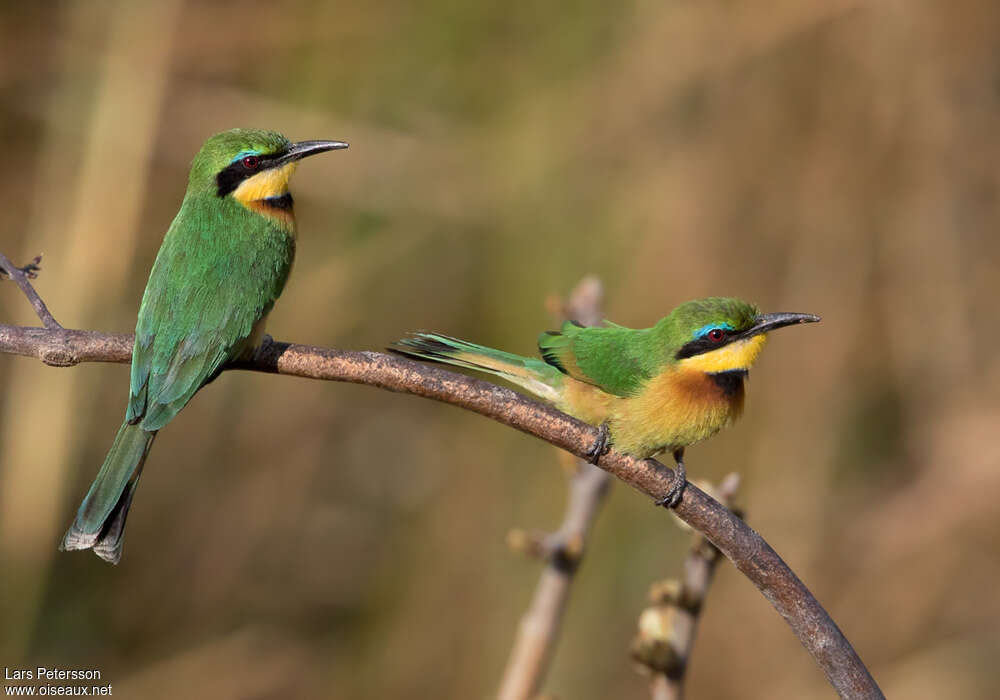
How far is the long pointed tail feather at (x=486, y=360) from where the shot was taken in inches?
110

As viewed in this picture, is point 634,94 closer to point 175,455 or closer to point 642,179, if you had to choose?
point 642,179

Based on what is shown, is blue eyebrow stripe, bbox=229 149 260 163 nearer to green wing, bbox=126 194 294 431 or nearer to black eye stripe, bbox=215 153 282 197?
black eye stripe, bbox=215 153 282 197

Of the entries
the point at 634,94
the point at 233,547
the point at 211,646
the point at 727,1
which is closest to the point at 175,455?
the point at 233,547

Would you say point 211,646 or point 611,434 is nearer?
point 611,434

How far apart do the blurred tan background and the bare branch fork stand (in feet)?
6.68

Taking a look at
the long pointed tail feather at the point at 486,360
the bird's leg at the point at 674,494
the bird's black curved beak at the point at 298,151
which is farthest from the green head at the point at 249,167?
the bird's leg at the point at 674,494

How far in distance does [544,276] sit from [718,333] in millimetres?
1765

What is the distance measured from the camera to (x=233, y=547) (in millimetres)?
4836

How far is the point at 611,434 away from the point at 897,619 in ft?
7.43

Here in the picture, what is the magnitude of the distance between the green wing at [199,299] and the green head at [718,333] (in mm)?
1062

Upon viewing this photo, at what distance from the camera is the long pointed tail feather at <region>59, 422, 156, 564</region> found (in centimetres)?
239

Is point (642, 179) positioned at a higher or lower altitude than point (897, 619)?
higher

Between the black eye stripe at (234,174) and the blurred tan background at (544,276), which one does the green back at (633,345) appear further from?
the blurred tan background at (544,276)

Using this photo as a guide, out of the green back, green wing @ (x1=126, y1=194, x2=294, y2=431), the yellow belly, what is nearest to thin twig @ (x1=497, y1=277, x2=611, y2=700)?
the yellow belly
